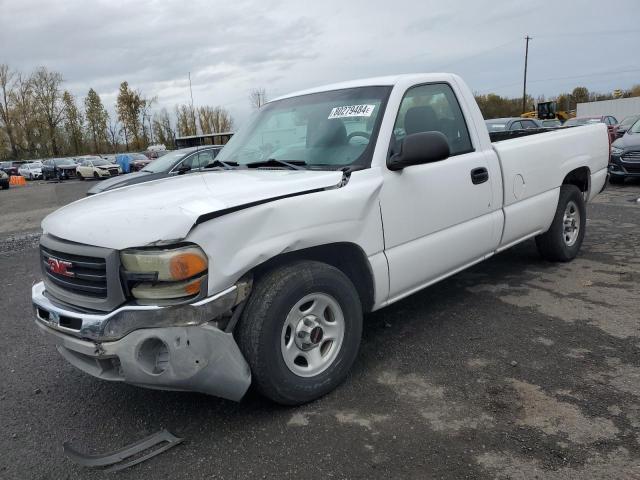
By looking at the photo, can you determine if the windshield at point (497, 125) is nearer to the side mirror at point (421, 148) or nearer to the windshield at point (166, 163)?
the windshield at point (166, 163)

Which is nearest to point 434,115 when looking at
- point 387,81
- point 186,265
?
point 387,81

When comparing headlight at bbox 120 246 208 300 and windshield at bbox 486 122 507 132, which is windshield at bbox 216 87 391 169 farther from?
windshield at bbox 486 122 507 132

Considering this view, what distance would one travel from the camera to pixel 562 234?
542 centimetres

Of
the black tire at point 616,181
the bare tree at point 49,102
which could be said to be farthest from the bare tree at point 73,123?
the black tire at point 616,181

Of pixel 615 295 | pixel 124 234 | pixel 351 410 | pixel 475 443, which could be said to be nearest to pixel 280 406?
pixel 351 410

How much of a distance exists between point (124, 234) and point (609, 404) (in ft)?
8.91

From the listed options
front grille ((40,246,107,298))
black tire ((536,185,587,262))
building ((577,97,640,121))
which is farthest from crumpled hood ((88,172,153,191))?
building ((577,97,640,121))

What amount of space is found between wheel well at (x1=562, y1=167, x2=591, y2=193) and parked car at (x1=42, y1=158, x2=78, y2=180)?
3532 cm

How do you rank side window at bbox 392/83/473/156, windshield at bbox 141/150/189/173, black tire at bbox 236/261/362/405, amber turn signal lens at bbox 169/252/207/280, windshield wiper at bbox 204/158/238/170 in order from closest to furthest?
1. amber turn signal lens at bbox 169/252/207/280
2. black tire at bbox 236/261/362/405
3. side window at bbox 392/83/473/156
4. windshield wiper at bbox 204/158/238/170
5. windshield at bbox 141/150/189/173

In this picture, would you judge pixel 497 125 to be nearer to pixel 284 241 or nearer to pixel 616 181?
pixel 616 181

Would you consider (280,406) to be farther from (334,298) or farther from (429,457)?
(429,457)

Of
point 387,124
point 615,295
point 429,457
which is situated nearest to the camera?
point 429,457

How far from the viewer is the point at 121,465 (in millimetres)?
2609

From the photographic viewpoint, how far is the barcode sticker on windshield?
3.60 m
